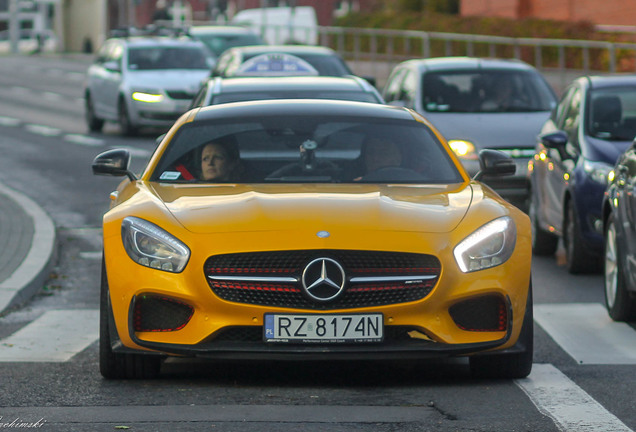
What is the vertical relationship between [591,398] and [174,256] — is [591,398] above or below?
below

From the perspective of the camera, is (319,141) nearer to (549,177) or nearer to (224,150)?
(224,150)

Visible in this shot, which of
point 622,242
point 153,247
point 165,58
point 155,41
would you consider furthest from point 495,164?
point 155,41

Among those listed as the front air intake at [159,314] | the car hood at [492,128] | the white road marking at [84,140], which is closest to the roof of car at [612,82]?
the car hood at [492,128]

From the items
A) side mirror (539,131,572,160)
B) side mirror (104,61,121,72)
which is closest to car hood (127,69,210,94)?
side mirror (104,61,121,72)

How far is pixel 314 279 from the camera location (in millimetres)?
6941

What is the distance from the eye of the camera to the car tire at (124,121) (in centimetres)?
2666

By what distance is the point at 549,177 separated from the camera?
13.0 m

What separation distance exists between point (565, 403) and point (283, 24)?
51.5 meters

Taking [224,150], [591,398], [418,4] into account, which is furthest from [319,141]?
[418,4]

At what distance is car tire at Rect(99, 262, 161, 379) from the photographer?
732cm

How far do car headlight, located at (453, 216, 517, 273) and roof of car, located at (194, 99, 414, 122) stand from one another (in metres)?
1.62

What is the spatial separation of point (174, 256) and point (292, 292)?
0.56 meters

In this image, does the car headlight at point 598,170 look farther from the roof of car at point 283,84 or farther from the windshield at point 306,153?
the windshield at point 306,153

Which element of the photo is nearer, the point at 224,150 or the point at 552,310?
the point at 224,150
